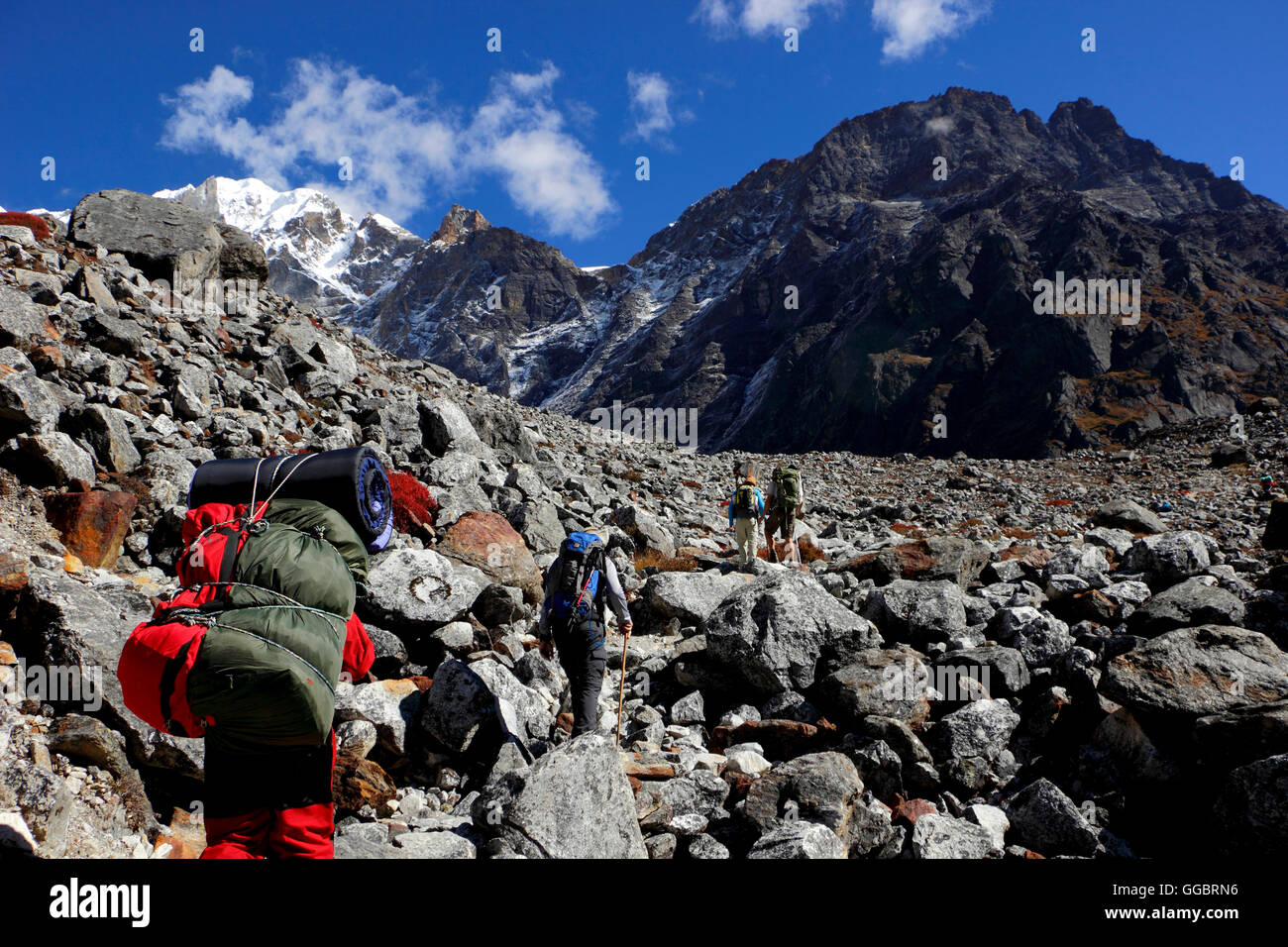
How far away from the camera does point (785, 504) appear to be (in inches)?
540

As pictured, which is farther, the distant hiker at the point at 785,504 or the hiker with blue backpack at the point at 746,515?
the distant hiker at the point at 785,504

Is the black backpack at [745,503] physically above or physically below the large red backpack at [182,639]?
above

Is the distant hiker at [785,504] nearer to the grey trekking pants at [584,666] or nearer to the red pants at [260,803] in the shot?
the grey trekking pants at [584,666]

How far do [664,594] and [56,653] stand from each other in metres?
6.39

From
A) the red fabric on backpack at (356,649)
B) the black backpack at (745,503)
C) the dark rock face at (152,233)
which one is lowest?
the red fabric on backpack at (356,649)

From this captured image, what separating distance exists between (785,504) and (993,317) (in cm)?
10003

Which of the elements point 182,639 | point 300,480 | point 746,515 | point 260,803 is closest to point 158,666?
point 182,639

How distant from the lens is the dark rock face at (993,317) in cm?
7538

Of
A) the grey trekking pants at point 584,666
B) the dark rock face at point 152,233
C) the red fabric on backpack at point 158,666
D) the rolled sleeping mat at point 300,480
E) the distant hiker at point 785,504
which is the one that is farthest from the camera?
the dark rock face at point 152,233

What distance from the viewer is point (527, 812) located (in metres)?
4.12

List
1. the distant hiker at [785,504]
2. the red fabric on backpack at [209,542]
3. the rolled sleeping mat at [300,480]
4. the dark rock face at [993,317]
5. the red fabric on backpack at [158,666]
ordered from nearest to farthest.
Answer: the red fabric on backpack at [158,666] < the red fabric on backpack at [209,542] < the rolled sleeping mat at [300,480] < the distant hiker at [785,504] < the dark rock face at [993,317]

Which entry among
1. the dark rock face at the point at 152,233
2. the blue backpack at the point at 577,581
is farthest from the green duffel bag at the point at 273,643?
the dark rock face at the point at 152,233
